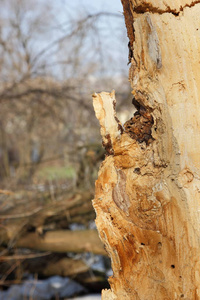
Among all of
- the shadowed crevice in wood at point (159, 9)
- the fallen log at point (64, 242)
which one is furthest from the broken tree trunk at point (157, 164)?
the fallen log at point (64, 242)

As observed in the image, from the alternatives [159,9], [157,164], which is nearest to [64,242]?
[157,164]

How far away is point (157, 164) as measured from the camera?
104 centimetres

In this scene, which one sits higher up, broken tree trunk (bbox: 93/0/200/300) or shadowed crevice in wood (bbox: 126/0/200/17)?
shadowed crevice in wood (bbox: 126/0/200/17)

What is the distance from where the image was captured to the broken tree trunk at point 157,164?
998 millimetres

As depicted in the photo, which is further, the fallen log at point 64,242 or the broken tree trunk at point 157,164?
the fallen log at point 64,242

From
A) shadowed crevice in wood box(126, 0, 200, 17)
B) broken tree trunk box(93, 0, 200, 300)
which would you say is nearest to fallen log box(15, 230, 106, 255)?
broken tree trunk box(93, 0, 200, 300)

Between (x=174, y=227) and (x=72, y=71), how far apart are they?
A: 603cm

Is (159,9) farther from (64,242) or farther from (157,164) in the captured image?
(64,242)

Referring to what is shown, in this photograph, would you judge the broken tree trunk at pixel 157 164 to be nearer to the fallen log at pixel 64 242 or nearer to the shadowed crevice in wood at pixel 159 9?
the shadowed crevice in wood at pixel 159 9

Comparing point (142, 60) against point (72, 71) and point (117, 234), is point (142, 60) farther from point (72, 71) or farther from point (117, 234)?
point (72, 71)

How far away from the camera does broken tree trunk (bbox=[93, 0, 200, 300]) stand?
100 centimetres

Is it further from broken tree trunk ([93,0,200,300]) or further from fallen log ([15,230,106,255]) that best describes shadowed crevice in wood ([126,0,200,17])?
fallen log ([15,230,106,255])

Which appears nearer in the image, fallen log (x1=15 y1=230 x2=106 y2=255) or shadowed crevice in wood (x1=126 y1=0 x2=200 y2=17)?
shadowed crevice in wood (x1=126 y1=0 x2=200 y2=17)

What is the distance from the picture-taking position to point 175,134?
1.01 metres
